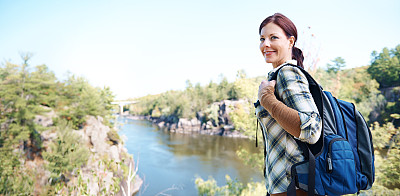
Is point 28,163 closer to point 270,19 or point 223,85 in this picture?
point 270,19

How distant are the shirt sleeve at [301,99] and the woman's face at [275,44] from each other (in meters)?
0.13

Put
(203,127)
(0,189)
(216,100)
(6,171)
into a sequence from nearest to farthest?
(0,189), (6,171), (203,127), (216,100)

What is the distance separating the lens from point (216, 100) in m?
32.7

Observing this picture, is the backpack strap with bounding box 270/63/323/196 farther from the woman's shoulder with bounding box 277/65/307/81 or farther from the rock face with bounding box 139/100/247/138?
the rock face with bounding box 139/100/247/138

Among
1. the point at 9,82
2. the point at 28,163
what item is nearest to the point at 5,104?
the point at 9,82

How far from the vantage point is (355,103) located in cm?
2014

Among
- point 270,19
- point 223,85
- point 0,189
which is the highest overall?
point 223,85

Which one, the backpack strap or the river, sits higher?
the backpack strap

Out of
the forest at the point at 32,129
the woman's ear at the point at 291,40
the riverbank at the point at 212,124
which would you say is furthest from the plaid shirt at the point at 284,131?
the riverbank at the point at 212,124

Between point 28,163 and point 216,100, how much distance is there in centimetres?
2448

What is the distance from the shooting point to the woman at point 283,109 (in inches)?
25.7

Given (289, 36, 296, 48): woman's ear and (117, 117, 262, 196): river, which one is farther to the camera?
(117, 117, 262, 196): river

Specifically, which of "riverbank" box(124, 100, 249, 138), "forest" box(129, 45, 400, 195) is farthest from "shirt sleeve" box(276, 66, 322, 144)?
"riverbank" box(124, 100, 249, 138)

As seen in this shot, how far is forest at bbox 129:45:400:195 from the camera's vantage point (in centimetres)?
456
